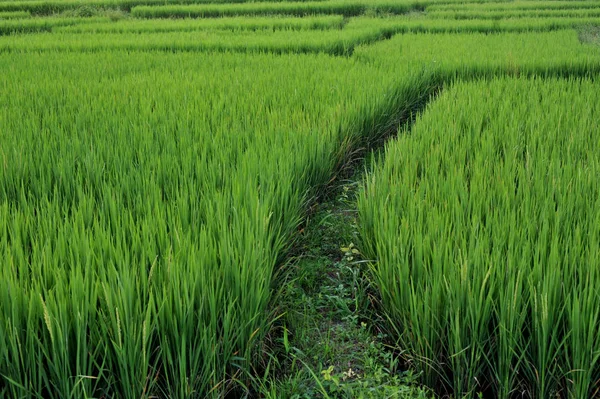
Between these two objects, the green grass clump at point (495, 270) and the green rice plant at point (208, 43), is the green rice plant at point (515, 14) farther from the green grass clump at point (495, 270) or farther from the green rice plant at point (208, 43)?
the green grass clump at point (495, 270)

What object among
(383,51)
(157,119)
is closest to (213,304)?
(157,119)

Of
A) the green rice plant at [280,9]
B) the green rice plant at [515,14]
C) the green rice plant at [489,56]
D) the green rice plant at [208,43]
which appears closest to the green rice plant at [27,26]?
the green rice plant at [208,43]

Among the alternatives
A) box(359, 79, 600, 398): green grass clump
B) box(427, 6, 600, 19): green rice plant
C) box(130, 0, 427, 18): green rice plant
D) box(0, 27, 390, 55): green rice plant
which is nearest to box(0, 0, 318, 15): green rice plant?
box(130, 0, 427, 18): green rice plant

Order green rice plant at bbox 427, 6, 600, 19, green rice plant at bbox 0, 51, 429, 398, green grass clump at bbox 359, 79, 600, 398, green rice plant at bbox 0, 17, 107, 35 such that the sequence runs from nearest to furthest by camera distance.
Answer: green rice plant at bbox 0, 51, 429, 398
green grass clump at bbox 359, 79, 600, 398
green rice plant at bbox 0, 17, 107, 35
green rice plant at bbox 427, 6, 600, 19

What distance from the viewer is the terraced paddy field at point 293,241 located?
1.16 metres

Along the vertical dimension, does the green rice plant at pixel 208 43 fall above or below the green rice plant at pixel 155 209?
above

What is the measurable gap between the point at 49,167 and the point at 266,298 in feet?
3.69

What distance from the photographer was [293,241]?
205cm

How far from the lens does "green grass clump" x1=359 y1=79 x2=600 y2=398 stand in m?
1.22

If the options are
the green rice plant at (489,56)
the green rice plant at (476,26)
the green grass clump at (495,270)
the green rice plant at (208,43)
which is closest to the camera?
A: the green grass clump at (495,270)

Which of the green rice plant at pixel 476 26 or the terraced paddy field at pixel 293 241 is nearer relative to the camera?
the terraced paddy field at pixel 293 241

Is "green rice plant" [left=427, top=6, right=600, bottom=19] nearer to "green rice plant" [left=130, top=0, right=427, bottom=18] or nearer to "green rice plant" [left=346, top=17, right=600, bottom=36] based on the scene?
"green rice plant" [left=346, top=17, right=600, bottom=36]

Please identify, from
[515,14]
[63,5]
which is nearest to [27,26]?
[63,5]

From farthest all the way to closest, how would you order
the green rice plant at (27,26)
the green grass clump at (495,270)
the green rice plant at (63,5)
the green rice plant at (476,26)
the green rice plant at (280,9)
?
the green rice plant at (63,5) < the green rice plant at (280,9) < the green rice plant at (27,26) < the green rice plant at (476,26) < the green grass clump at (495,270)
